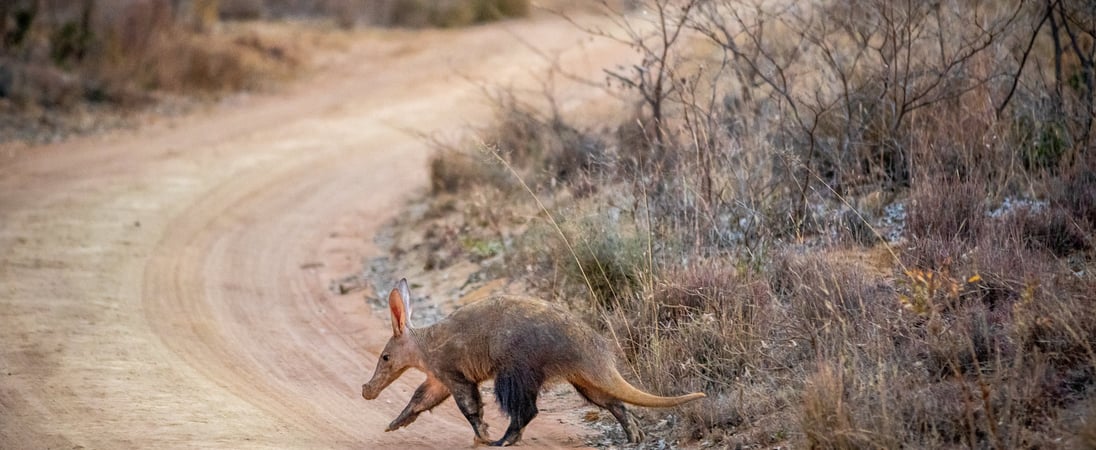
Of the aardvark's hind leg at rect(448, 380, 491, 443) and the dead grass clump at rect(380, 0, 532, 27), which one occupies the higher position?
the aardvark's hind leg at rect(448, 380, 491, 443)

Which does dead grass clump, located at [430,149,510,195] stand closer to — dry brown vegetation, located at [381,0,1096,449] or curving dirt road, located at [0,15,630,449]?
dry brown vegetation, located at [381,0,1096,449]

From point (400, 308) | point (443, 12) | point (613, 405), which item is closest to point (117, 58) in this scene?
point (443, 12)

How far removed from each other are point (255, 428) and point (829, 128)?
Answer: 17.5ft

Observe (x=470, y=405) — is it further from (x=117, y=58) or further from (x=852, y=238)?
(x=117, y=58)

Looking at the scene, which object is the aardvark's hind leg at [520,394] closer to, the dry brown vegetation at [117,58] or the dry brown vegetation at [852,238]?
the dry brown vegetation at [852,238]

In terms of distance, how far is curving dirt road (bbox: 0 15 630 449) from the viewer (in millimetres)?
6660

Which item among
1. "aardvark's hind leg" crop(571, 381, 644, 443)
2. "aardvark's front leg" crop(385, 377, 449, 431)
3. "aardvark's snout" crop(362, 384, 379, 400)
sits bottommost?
"aardvark's snout" crop(362, 384, 379, 400)

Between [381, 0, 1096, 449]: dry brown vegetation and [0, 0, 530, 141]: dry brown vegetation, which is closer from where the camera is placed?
[381, 0, 1096, 449]: dry brown vegetation

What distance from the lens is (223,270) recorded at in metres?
10.5

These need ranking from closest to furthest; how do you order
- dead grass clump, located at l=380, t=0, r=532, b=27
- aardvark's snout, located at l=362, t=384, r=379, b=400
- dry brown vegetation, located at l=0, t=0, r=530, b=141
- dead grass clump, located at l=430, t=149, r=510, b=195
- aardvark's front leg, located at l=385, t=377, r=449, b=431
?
aardvark's front leg, located at l=385, t=377, r=449, b=431 → aardvark's snout, located at l=362, t=384, r=379, b=400 → dead grass clump, located at l=430, t=149, r=510, b=195 → dry brown vegetation, located at l=0, t=0, r=530, b=141 → dead grass clump, located at l=380, t=0, r=532, b=27

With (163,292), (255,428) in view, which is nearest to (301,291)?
(163,292)

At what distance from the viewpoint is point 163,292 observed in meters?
9.60

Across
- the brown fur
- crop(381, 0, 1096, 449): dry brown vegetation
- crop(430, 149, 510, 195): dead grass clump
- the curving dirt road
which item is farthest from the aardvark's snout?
crop(430, 149, 510, 195): dead grass clump

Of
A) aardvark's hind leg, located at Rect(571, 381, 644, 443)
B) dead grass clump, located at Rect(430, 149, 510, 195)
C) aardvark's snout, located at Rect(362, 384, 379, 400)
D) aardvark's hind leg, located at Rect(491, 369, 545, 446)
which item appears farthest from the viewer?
dead grass clump, located at Rect(430, 149, 510, 195)
